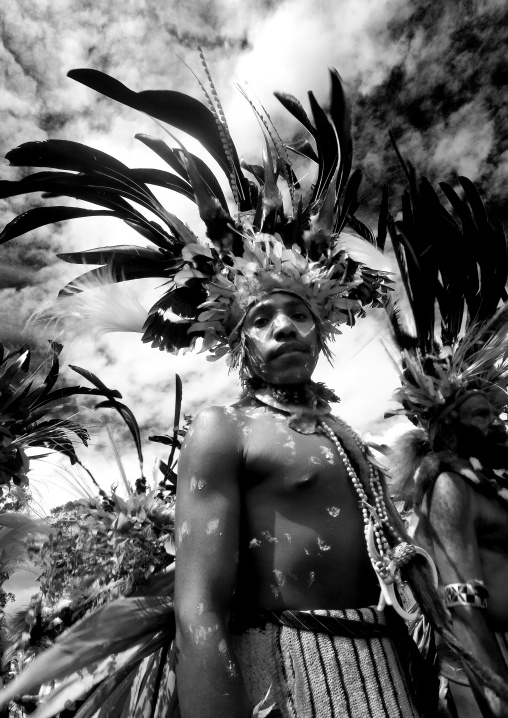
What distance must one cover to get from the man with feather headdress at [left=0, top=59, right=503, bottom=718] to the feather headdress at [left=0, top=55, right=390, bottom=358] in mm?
12

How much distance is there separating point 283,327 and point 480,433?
2209 millimetres

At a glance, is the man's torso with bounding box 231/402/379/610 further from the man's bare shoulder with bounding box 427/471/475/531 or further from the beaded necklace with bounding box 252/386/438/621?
the man's bare shoulder with bounding box 427/471/475/531

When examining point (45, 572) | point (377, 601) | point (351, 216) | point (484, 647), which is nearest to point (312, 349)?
point (377, 601)

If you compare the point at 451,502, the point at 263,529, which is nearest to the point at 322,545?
the point at 263,529

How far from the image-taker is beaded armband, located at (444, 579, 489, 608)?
2836 millimetres

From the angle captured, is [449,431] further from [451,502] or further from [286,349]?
[286,349]

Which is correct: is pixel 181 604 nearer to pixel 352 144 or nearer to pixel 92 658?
pixel 92 658

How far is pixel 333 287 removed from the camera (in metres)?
2.57

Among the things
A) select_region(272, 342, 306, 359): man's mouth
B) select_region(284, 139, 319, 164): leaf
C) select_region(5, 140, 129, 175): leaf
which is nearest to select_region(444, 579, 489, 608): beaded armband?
select_region(272, 342, 306, 359): man's mouth

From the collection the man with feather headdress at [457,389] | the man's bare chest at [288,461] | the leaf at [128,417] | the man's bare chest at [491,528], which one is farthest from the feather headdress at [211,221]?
the leaf at [128,417]

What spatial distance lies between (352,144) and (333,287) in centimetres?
96

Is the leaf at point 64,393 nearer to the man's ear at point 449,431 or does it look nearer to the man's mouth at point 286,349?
the man's ear at point 449,431

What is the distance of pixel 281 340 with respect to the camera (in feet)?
7.06

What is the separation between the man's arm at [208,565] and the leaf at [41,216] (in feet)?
5.00
